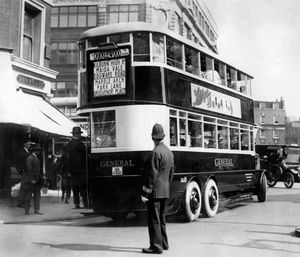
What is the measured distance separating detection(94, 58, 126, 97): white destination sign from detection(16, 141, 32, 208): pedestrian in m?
3.06

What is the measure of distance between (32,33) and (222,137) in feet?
25.7

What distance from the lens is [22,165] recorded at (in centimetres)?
1210

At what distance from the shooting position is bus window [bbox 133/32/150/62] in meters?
8.95

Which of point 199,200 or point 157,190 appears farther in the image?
point 199,200

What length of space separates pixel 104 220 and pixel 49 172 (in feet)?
30.7

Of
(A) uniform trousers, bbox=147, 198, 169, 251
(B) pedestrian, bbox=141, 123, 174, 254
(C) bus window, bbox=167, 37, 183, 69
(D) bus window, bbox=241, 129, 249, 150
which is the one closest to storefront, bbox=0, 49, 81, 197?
(C) bus window, bbox=167, 37, 183, 69

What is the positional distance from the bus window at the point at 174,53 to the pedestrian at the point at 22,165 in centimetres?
421

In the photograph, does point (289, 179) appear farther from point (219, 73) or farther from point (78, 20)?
point (78, 20)

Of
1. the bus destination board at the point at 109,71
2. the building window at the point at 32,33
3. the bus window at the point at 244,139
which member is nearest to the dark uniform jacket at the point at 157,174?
the bus destination board at the point at 109,71

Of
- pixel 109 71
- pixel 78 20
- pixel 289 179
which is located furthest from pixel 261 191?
pixel 78 20

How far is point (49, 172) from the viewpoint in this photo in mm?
18922

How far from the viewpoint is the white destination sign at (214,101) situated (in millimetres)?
10297

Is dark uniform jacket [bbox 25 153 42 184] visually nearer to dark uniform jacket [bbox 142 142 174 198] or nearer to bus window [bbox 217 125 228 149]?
bus window [bbox 217 125 228 149]

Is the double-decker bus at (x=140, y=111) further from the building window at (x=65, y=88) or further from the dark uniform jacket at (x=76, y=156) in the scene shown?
the building window at (x=65, y=88)
